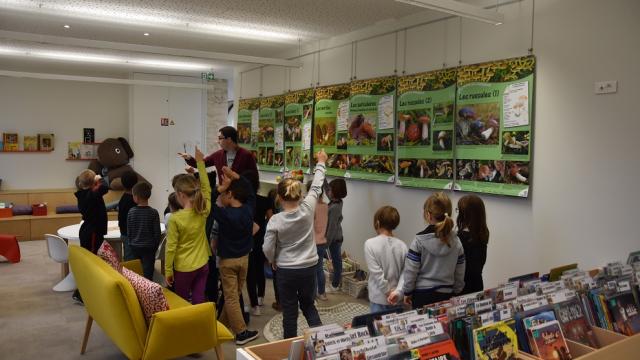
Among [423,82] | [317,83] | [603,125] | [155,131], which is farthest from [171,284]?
[155,131]

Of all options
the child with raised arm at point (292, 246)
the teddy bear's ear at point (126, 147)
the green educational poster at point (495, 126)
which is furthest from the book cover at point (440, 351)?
the teddy bear's ear at point (126, 147)

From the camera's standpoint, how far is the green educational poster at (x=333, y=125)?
625cm

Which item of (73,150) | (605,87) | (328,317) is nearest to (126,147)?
(73,150)

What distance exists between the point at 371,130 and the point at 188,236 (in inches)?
Answer: 110

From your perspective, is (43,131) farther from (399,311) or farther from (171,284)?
(399,311)

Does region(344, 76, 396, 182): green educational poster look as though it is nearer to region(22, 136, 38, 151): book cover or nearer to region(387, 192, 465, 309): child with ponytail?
region(387, 192, 465, 309): child with ponytail

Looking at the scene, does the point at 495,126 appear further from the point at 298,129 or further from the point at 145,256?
the point at 298,129

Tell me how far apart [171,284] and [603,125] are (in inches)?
135

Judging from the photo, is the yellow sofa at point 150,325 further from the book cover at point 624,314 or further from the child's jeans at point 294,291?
the book cover at point 624,314

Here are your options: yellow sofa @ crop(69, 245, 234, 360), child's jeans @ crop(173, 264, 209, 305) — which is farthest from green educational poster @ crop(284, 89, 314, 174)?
yellow sofa @ crop(69, 245, 234, 360)

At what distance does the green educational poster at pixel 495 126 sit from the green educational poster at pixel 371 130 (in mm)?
962

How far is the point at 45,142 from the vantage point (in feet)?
31.7

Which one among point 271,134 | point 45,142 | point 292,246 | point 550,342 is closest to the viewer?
point 550,342

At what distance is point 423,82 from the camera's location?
5113mm
